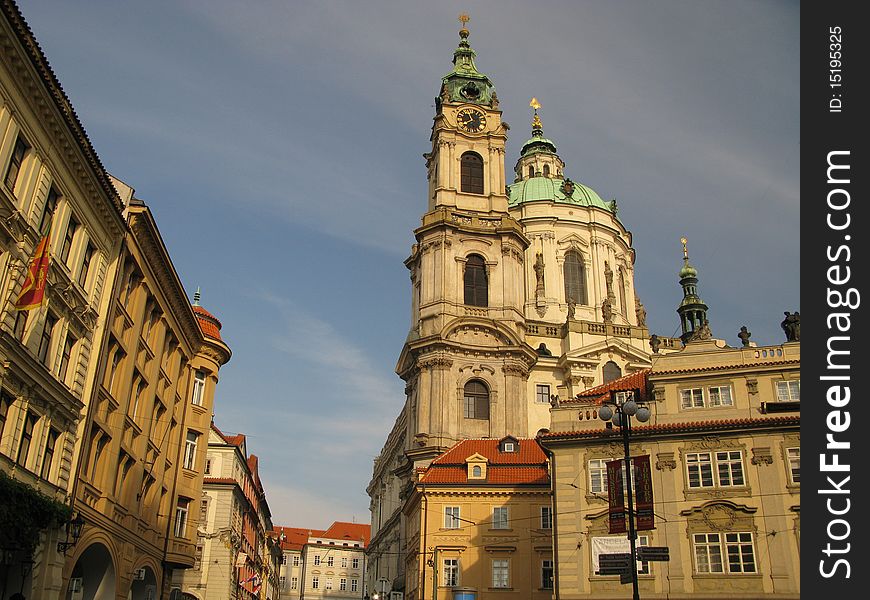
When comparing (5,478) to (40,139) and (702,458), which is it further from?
(702,458)

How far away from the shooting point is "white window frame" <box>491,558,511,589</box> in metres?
44.7

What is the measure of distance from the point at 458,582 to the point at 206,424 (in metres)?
15.7

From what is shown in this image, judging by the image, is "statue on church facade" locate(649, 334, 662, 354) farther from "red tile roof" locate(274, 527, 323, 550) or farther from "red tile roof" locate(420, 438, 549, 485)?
"red tile roof" locate(274, 527, 323, 550)

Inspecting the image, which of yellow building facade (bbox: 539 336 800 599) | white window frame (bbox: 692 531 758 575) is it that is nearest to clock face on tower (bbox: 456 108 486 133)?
yellow building facade (bbox: 539 336 800 599)

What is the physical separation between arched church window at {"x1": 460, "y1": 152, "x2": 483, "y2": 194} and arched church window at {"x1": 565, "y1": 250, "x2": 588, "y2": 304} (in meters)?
12.7

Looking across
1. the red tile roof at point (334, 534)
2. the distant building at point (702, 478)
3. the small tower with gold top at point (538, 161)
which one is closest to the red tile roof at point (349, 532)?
the red tile roof at point (334, 534)

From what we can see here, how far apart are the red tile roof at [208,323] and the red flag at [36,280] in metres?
21.5

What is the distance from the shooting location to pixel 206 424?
4225 centimetres

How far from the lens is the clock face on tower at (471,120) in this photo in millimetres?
72750

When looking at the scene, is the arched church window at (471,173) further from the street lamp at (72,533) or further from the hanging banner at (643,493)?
the street lamp at (72,533)

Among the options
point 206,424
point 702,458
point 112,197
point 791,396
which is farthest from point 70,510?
point 791,396

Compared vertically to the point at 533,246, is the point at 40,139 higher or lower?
lower

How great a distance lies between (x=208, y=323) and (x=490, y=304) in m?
23.6

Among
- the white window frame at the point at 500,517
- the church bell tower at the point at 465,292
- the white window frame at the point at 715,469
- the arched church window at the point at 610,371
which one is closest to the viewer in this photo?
the white window frame at the point at 715,469
